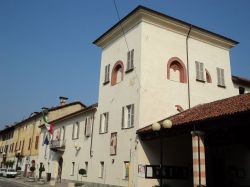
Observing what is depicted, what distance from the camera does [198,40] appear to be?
903 inches

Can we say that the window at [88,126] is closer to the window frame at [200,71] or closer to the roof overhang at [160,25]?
the roof overhang at [160,25]

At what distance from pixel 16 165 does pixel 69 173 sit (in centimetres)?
2565

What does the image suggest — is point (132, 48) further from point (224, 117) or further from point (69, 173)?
point (69, 173)

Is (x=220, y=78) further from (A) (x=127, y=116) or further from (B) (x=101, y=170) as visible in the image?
(B) (x=101, y=170)

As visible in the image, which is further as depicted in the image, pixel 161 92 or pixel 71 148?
pixel 71 148

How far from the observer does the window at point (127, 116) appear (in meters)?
19.7

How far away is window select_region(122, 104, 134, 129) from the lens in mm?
19711

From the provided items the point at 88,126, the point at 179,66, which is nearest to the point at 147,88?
the point at 179,66

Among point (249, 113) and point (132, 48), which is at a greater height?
point (132, 48)

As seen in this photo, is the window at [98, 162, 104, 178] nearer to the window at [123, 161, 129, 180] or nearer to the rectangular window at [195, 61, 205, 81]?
the window at [123, 161, 129, 180]

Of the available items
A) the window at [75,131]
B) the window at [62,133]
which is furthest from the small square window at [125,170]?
the window at [62,133]

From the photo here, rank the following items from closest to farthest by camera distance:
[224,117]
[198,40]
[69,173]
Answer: [224,117]
[198,40]
[69,173]

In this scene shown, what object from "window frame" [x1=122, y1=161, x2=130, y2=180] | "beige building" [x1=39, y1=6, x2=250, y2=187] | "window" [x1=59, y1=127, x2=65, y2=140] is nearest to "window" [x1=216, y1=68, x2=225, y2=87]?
"beige building" [x1=39, y1=6, x2=250, y2=187]

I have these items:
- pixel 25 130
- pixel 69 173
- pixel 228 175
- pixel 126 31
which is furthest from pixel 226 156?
pixel 25 130
